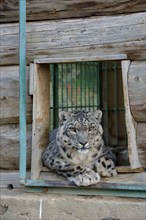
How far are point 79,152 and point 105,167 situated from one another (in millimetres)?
252

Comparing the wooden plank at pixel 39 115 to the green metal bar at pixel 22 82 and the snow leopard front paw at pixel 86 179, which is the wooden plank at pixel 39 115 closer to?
the green metal bar at pixel 22 82

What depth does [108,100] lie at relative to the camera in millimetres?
6520

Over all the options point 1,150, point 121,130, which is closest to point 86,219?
point 1,150

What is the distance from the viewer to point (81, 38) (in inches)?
196

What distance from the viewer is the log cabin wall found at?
15.9 ft

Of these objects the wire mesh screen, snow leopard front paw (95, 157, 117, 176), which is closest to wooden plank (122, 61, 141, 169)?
snow leopard front paw (95, 157, 117, 176)

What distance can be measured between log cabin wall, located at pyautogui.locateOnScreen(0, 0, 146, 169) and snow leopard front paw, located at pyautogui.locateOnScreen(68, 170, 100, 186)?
404 millimetres

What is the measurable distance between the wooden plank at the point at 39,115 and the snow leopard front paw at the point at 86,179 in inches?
15.3

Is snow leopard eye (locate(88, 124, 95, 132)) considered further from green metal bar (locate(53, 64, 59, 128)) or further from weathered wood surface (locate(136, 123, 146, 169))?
green metal bar (locate(53, 64, 59, 128))

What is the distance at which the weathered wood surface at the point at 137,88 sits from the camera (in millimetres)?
4816

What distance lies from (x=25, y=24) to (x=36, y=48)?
24 centimetres

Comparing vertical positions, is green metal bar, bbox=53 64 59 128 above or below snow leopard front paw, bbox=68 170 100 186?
above

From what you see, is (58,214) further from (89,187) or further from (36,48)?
(36,48)

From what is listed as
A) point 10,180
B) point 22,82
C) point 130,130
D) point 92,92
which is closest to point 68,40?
point 22,82
